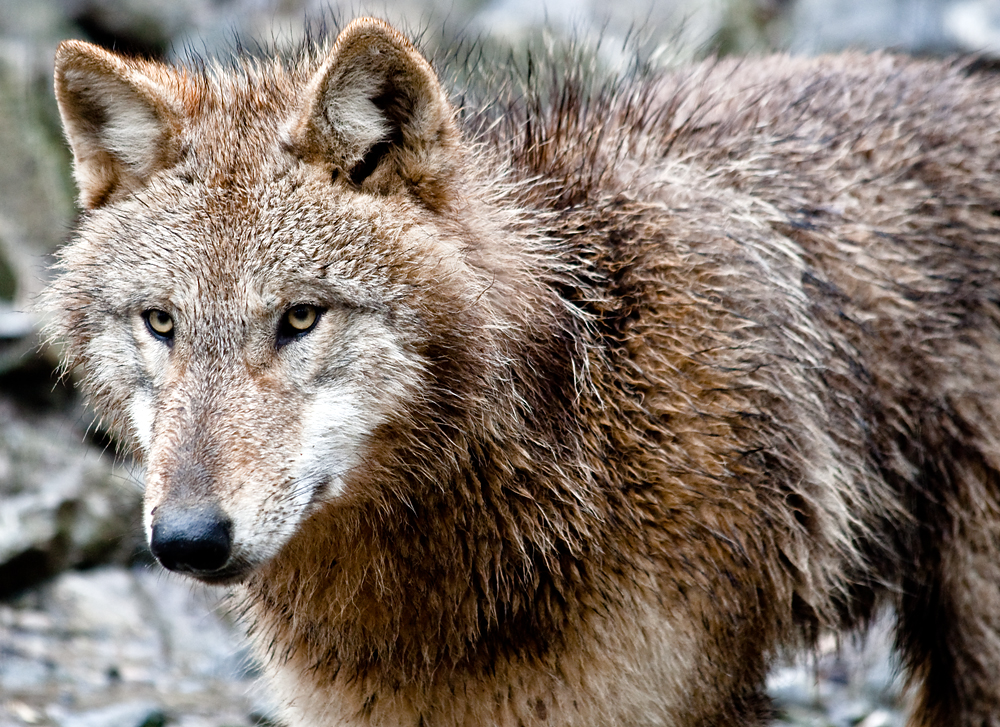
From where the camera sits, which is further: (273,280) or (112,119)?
(112,119)

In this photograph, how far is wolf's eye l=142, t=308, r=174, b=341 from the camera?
3.58 meters

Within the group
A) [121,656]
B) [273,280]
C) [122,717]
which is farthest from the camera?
[121,656]

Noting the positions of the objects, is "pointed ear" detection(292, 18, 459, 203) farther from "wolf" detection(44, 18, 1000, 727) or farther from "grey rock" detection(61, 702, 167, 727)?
"grey rock" detection(61, 702, 167, 727)

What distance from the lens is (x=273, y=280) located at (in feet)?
11.4

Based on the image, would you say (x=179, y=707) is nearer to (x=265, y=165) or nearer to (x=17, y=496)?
(x=17, y=496)

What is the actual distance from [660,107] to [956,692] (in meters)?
2.84

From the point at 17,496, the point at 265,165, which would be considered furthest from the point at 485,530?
the point at 17,496

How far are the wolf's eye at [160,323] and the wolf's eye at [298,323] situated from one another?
0.38 m

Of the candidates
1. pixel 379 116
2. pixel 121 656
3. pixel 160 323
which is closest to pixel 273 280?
pixel 160 323

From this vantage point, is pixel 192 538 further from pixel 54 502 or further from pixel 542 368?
pixel 54 502

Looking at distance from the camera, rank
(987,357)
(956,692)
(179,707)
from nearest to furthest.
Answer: (987,357)
(956,692)
(179,707)

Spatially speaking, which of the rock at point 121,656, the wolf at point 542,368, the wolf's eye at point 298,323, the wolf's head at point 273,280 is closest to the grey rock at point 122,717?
the rock at point 121,656

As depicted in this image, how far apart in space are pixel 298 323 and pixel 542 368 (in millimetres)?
924

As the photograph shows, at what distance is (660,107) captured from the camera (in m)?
4.77
